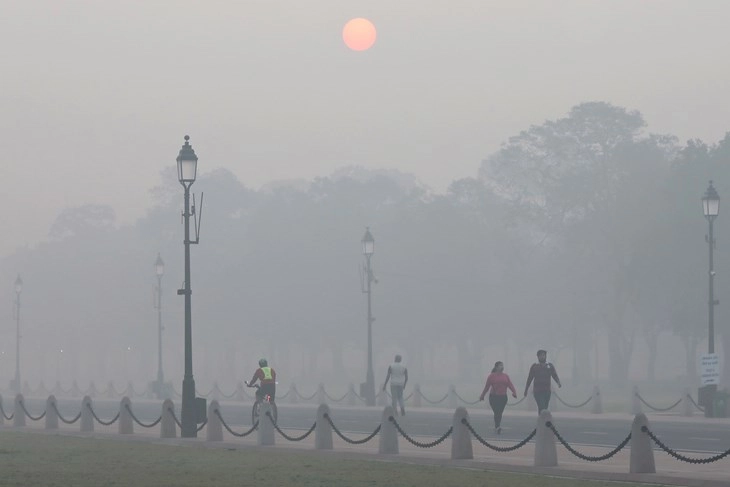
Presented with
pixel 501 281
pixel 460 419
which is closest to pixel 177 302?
pixel 501 281

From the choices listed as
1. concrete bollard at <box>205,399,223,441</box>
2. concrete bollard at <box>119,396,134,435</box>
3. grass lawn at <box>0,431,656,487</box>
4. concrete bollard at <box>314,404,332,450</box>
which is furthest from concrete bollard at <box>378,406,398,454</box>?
concrete bollard at <box>119,396,134,435</box>

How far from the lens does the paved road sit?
3488 cm

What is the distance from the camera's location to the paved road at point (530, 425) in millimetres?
34881

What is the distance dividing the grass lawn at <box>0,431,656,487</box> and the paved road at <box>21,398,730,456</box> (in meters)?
6.98

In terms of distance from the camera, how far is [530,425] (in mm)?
43562

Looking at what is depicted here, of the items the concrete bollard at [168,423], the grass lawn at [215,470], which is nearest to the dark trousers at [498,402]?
the grass lawn at [215,470]

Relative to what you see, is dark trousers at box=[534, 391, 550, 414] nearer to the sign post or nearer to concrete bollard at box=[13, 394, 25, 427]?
the sign post

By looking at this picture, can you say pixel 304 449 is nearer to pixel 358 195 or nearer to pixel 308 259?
pixel 308 259

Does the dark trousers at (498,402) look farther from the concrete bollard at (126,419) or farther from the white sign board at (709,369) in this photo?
the white sign board at (709,369)

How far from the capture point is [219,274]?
12481 cm

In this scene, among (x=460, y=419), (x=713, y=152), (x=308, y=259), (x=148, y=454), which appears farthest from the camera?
(x=308, y=259)

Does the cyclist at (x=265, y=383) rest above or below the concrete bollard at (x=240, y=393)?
above

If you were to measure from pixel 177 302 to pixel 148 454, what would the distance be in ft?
335

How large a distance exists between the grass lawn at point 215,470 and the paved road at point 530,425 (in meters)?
6.98
